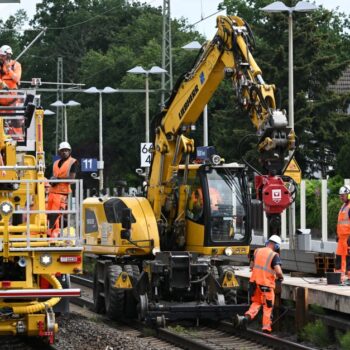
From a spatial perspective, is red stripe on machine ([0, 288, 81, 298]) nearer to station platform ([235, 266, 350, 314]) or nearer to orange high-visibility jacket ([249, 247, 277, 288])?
orange high-visibility jacket ([249, 247, 277, 288])

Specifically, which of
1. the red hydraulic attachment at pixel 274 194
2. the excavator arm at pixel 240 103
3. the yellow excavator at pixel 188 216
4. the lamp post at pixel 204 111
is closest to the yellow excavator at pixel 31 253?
the red hydraulic attachment at pixel 274 194

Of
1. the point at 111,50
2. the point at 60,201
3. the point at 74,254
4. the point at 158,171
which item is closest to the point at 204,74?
the point at 158,171

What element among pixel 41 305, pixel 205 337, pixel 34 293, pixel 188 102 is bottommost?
pixel 205 337

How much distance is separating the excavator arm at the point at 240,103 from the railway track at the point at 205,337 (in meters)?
2.05

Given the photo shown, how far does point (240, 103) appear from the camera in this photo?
819 inches

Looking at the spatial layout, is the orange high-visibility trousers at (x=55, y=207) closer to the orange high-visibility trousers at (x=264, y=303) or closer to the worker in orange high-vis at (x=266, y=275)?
the worker in orange high-vis at (x=266, y=275)

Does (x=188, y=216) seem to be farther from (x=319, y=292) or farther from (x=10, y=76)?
(x=10, y=76)

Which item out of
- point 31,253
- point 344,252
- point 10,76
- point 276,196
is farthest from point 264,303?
point 10,76

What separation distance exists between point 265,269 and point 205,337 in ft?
7.48

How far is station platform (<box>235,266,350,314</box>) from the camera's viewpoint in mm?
19172

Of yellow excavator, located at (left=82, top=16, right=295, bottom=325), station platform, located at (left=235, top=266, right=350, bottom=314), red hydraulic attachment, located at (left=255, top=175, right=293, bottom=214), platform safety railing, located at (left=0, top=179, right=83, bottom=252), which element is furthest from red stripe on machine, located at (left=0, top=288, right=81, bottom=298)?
station platform, located at (left=235, top=266, right=350, bottom=314)

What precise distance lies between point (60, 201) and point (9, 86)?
212 cm

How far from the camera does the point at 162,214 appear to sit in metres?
23.2

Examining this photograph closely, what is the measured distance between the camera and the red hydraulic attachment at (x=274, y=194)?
1878 centimetres
